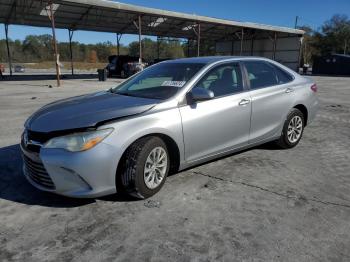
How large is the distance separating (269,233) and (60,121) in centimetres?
228

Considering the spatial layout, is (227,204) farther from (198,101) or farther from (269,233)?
(198,101)

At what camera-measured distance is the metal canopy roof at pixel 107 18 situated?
22.4 metres

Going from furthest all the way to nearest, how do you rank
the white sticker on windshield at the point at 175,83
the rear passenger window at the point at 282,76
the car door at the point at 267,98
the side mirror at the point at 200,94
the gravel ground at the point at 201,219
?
1. the rear passenger window at the point at 282,76
2. the car door at the point at 267,98
3. the white sticker on windshield at the point at 175,83
4. the side mirror at the point at 200,94
5. the gravel ground at the point at 201,219

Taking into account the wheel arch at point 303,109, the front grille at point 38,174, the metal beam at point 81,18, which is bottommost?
the front grille at point 38,174

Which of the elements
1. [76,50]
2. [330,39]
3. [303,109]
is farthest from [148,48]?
[303,109]

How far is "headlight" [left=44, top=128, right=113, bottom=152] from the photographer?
3207 mm

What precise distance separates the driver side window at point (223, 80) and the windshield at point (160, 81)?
179 mm

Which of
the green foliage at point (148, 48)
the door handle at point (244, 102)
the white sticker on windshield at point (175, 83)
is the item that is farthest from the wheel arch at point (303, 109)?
the green foliage at point (148, 48)

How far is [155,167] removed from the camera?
146 inches

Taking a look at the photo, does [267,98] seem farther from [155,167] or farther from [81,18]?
[81,18]

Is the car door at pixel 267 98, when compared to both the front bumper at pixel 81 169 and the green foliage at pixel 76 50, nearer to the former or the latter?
the front bumper at pixel 81 169

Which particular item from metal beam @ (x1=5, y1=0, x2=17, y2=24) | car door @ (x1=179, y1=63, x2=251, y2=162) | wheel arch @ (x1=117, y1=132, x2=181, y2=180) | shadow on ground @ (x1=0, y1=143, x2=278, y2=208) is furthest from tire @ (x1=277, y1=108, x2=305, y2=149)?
metal beam @ (x1=5, y1=0, x2=17, y2=24)

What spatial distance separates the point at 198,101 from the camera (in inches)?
161

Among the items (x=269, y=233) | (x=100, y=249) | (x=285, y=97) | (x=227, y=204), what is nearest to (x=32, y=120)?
(x=100, y=249)
